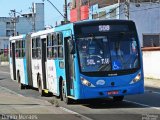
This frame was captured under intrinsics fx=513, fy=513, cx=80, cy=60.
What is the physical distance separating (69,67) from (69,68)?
0.04 m

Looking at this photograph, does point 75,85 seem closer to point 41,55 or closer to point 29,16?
point 41,55

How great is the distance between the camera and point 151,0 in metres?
77.1

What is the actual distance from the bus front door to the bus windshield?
0.68m

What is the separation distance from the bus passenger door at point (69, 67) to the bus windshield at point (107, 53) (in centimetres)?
68

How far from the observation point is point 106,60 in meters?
16.7

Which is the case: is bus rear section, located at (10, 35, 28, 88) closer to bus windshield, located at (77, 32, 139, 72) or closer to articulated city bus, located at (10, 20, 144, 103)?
articulated city bus, located at (10, 20, 144, 103)

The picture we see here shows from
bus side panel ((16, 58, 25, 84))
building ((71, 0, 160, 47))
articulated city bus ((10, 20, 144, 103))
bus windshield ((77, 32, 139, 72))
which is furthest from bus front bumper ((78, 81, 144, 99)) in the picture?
building ((71, 0, 160, 47))

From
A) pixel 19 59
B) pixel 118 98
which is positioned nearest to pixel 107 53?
pixel 118 98

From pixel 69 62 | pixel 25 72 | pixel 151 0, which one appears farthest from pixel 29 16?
pixel 69 62

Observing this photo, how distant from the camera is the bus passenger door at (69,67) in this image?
1731cm

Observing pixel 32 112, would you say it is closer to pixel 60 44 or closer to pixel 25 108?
pixel 25 108

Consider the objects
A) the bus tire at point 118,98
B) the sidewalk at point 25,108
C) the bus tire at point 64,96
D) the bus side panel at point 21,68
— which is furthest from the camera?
the bus side panel at point 21,68

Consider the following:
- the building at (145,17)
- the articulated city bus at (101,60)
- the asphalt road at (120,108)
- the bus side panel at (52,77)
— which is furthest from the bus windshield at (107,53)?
the building at (145,17)

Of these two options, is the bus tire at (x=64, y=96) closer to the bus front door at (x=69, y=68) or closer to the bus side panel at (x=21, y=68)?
the bus front door at (x=69, y=68)
